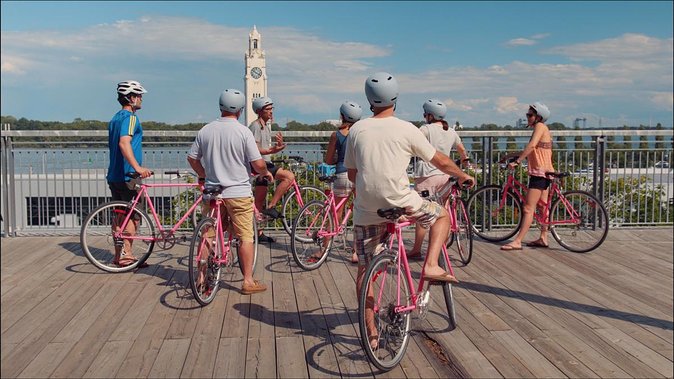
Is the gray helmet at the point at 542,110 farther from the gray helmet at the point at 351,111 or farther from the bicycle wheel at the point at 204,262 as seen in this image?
the bicycle wheel at the point at 204,262

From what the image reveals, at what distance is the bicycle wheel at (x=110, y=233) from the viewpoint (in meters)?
6.57

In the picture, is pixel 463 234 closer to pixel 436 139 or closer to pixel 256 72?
pixel 436 139

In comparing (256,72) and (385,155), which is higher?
(256,72)

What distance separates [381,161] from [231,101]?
6.73ft

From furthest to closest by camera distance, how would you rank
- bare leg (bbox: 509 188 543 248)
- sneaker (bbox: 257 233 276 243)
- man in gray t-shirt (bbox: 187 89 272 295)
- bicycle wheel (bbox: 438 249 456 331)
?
1. sneaker (bbox: 257 233 276 243)
2. bare leg (bbox: 509 188 543 248)
3. man in gray t-shirt (bbox: 187 89 272 295)
4. bicycle wheel (bbox: 438 249 456 331)

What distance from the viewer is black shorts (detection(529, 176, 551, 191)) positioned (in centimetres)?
785

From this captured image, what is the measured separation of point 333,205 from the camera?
6.90 metres

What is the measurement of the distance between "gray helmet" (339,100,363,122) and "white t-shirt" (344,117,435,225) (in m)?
2.54

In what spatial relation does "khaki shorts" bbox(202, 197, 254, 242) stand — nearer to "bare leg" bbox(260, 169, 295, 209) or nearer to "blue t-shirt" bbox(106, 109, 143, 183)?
"blue t-shirt" bbox(106, 109, 143, 183)

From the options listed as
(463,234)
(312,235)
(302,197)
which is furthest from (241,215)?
(463,234)

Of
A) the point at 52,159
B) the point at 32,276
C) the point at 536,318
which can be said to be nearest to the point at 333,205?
the point at 536,318

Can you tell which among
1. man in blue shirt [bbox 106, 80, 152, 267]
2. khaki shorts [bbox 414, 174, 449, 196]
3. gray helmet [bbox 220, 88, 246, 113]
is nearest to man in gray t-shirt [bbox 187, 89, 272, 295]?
gray helmet [bbox 220, 88, 246, 113]

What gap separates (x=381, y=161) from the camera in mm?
3910

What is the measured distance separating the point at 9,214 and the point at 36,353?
5.09m
